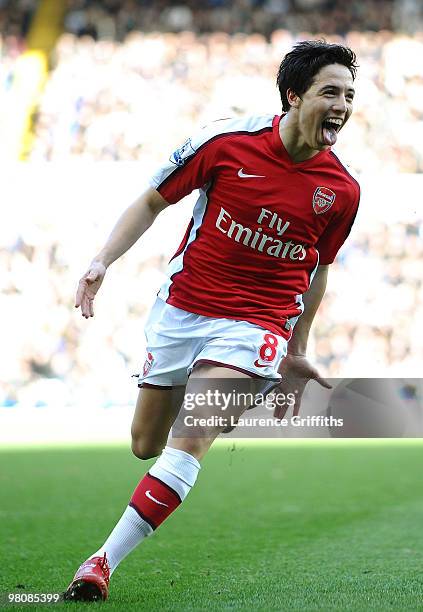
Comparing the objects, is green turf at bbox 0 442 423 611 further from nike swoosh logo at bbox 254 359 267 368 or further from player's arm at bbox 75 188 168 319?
player's arm at bbox 75 188 168 319

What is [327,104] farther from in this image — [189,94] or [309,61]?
[189,94]

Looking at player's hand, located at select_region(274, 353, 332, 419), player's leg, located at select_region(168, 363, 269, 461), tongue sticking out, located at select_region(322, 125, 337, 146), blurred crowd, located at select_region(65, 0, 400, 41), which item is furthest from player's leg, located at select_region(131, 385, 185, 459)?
blurred crowd, located at select_region(65, 0, 400, 41)

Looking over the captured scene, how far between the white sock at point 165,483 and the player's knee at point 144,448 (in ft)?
1.23

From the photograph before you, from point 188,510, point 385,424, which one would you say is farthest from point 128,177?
point 385,424

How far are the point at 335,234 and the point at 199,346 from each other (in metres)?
0.73

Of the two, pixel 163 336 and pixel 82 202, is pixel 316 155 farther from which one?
pixel 82 202

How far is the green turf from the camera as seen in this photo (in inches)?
158

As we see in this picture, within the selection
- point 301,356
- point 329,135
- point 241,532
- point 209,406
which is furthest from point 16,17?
point 209,406

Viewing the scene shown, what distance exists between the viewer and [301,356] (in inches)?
177

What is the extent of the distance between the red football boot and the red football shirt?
3.47 feet

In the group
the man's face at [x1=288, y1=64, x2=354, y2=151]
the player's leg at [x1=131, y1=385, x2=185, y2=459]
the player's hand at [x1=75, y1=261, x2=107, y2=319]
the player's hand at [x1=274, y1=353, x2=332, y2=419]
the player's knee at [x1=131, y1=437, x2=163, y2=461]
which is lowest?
the player's knee at [x1=131, y1=437, x2=163, y2=461]

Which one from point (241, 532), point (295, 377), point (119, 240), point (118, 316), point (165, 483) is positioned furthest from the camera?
point (118, 316)

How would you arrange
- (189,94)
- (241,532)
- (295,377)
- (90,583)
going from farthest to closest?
(189,94), (241,532), (295,377), (90,583)

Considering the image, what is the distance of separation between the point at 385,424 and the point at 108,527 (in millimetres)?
1638
